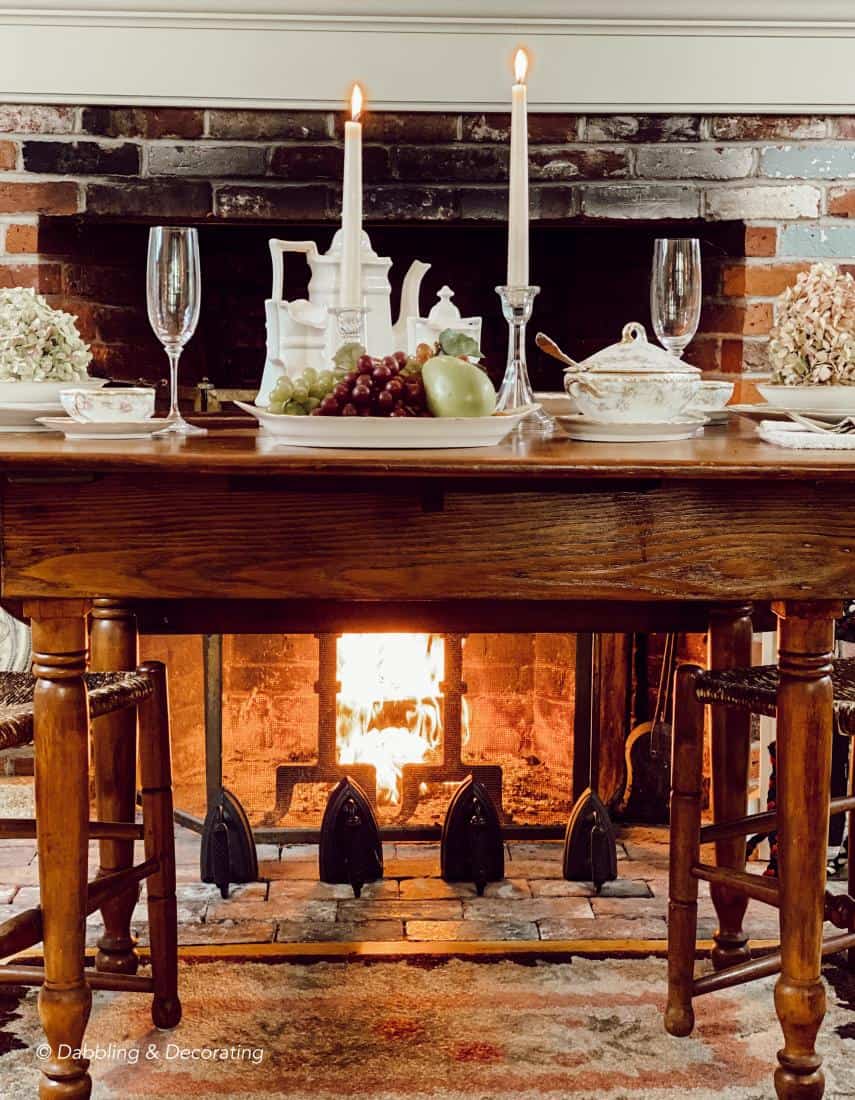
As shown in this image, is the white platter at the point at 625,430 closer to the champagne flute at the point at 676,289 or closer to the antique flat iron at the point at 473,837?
the champagne flute at the point at 676,289

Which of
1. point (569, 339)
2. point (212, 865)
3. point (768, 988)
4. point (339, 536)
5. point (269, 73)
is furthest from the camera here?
point (569, 339)

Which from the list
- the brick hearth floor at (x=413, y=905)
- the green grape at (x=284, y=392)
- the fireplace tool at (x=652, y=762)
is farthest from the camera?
the fireplace tool at (x=652, y=762)

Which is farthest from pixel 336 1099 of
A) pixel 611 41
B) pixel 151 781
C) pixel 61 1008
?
pixel 611 41

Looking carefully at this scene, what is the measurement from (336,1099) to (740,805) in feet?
2.36

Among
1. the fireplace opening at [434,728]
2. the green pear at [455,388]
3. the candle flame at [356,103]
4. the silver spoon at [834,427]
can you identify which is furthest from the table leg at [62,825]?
the fireplace opening at [434,728]

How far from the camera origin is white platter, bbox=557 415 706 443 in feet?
5.11

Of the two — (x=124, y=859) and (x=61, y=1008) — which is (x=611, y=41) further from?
(x=61, y=1008)

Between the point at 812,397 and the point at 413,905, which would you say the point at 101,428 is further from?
the point at 413,905

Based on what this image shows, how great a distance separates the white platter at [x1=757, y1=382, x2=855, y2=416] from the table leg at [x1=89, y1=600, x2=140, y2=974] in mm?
943

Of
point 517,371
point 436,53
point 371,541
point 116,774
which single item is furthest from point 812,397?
point 436,53

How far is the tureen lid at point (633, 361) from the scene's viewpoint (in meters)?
1.59

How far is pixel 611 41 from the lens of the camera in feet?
8.42

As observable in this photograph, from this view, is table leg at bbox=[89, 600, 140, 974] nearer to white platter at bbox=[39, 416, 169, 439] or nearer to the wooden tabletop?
white platter at bbox=[39, 416, 169, 439]

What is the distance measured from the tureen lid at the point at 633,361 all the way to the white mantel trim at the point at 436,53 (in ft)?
3.51
